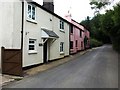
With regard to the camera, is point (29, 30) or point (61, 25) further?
point (61, 25)

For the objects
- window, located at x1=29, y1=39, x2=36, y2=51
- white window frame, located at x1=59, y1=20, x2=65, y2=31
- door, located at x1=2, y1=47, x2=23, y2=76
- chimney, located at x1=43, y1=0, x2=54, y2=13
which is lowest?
door, located at x1=2, y1=47, x2=23, y2=76

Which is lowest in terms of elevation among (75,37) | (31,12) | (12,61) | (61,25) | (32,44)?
(12,61)

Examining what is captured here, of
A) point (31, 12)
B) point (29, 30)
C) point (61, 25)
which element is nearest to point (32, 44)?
point (29, 30)

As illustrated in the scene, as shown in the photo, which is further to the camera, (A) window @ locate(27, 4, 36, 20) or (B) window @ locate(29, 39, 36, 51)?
(B) window @ locate(29, 39, 36, 51)

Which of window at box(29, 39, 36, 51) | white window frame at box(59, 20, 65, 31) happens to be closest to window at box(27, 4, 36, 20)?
window at box(29, 39, 36, 51)

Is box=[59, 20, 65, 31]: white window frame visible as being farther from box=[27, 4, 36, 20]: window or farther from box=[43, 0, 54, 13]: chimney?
box=[27, 4, 36, 20]: window

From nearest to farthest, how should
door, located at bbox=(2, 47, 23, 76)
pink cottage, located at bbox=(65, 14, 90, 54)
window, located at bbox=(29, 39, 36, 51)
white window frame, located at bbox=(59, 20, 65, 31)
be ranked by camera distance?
door, located at bbox=(2, 47, 23, 76) → window, located at bbox=(29, 39, 36, 51) → white window frame, located at bbox=(59, 20, 65, 31) → pink cottage, located at bbox=(65, 14, 90, 54)

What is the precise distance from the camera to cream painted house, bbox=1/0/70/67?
16969mm

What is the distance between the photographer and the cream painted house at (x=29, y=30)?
55.7 ft

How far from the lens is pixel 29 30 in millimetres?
19109

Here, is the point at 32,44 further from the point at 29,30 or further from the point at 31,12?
the point at 31,12

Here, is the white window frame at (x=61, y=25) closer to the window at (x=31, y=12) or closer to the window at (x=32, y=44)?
the window at (x=31, y=12)

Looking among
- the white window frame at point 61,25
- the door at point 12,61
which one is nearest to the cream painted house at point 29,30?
the door at point 12,61

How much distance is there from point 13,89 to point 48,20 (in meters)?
14.8
